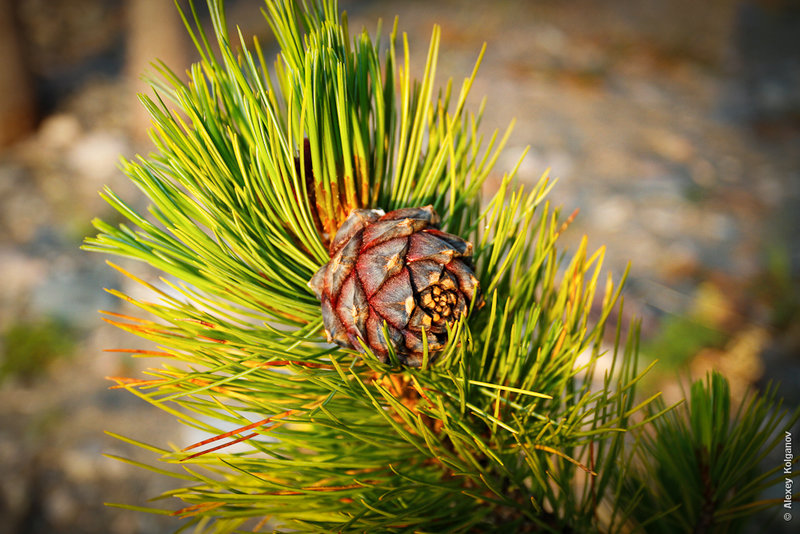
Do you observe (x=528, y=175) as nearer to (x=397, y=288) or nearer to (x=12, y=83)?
(x=397, y=288)

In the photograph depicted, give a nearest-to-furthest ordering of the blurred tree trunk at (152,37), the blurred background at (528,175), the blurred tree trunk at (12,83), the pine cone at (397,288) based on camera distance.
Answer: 1. the pine cone at (397,288)
2. the blurred background at (528,175)
3. the blurred tree trunk at (12,83)
4. the blurred tree trunk at (152,37)

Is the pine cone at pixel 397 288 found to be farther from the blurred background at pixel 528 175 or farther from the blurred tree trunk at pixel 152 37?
the blurred tree trunk at pixel 152 37

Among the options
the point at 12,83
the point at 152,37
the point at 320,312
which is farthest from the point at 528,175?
the point at 12,83

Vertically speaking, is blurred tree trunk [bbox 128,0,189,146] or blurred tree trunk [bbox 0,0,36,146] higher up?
blurred tree trunk [bbox 128,0,189,146]

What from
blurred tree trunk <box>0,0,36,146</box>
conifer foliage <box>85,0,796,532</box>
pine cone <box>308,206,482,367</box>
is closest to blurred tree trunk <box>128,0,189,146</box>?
blurred tree trunk <box>0,0,36,146</box>

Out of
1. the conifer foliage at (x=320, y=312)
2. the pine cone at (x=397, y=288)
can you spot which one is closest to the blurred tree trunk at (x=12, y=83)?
the conifer foliage at (x=320, y=312)

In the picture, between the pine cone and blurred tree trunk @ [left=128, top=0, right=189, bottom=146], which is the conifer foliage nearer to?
the pine cone

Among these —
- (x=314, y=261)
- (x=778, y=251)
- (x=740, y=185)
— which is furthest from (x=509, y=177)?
(x=740, y=185)
